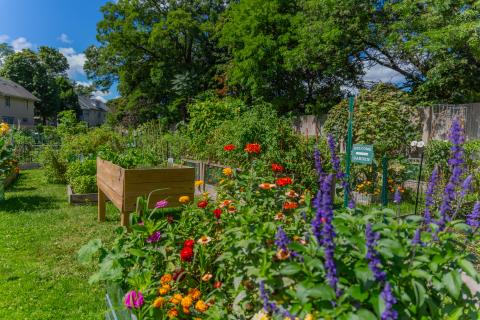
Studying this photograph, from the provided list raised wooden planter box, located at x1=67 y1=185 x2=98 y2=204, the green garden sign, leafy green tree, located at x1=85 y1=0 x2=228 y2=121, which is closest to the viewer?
the green garden sign

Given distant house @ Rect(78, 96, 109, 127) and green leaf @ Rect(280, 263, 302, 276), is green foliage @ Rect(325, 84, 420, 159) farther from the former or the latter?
distant house @ Rect(78, 96, 109, 127)

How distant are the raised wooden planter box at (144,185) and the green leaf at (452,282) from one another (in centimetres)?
272

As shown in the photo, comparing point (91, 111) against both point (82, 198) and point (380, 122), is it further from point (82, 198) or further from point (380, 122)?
point (380, 122)

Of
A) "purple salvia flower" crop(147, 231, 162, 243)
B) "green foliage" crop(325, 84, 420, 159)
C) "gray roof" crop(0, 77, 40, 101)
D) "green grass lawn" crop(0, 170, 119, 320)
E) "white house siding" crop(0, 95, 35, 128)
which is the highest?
"gray roof" crop(0, 77, 40, 101)

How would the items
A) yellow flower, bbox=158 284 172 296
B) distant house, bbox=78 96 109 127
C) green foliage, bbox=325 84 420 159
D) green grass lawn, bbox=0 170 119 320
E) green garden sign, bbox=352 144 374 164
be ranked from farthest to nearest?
distant house, bbox=78 96 109 127 < green foliage, bbox=325 84 420 159 < green garden sign, bbox=352 144 374 164 < green grass lawn, bbox=0 170 119 320 < yellow flower, bbox=158 284 172 296

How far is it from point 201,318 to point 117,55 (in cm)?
2030

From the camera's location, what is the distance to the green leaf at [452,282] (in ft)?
3.64

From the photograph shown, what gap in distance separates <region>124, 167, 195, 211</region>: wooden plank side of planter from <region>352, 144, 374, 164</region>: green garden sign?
1855 mm

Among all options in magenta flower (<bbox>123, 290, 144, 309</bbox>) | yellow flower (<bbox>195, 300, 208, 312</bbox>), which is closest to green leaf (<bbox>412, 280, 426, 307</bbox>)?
yellow flower (<bbox>195, 300, 208, 312</bbox>)

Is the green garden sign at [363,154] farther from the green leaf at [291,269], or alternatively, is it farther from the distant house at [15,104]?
the distant house at [15,104]

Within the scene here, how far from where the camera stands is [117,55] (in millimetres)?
19781

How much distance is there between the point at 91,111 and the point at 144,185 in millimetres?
54842

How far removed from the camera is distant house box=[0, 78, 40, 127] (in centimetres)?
2906

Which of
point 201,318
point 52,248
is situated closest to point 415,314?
point 201,318
